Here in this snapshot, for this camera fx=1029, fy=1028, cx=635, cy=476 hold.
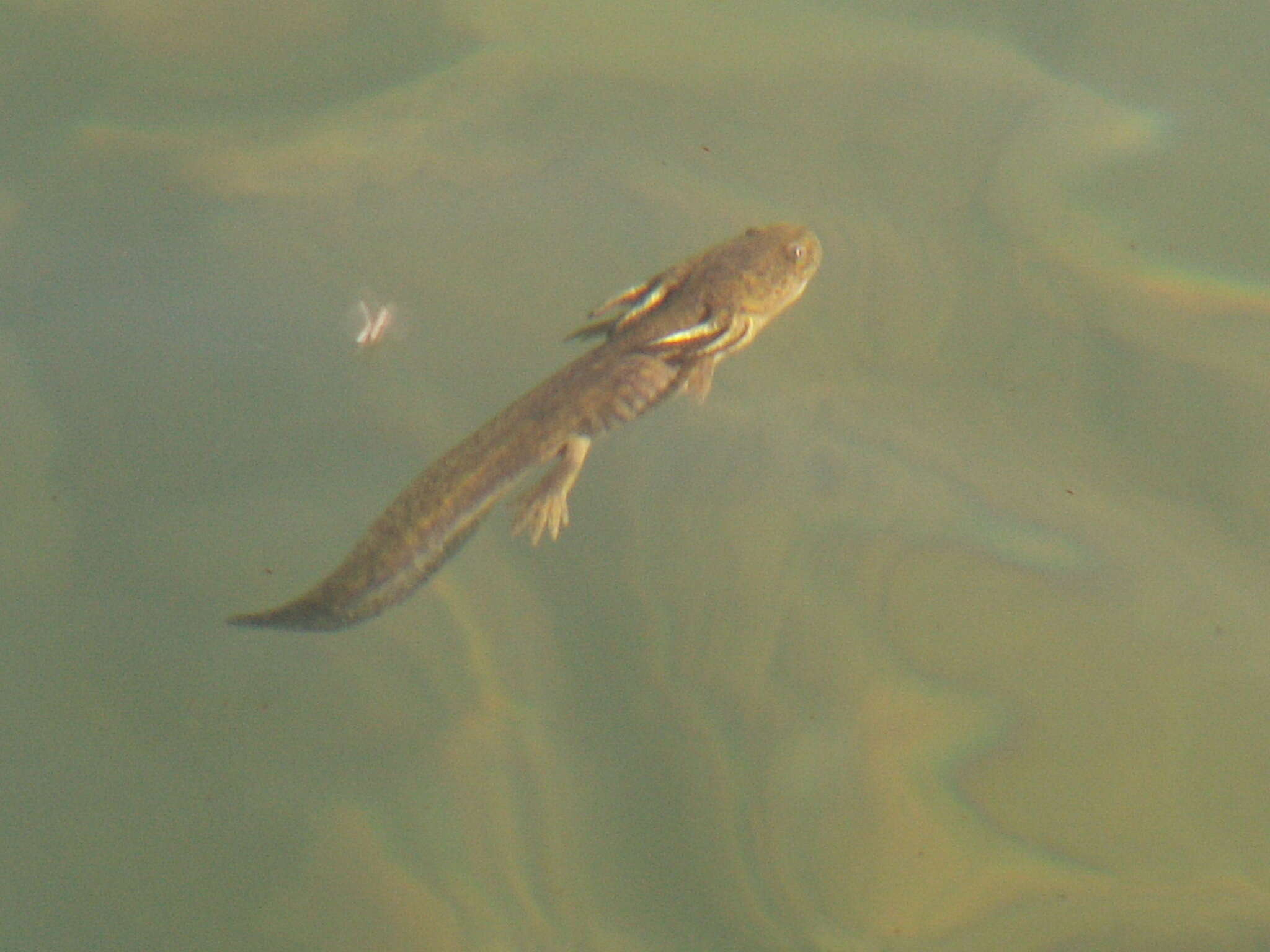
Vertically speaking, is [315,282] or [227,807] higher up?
[315,282]

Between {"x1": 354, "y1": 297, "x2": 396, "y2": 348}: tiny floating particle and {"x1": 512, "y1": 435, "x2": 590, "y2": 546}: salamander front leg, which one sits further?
{"x1": 354, "y1": 297, "x2": 396, "y2": 348}: tiny floating particle

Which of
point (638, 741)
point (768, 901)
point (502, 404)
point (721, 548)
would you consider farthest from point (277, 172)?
point (768, 901)

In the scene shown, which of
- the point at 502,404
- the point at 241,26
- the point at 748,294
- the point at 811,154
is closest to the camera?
the point at 748,294

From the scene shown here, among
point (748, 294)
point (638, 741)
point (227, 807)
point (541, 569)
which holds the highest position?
point (748, 294)

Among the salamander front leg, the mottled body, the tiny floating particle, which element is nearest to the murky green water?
the tiny floating particle

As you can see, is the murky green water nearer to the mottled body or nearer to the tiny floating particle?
the tiny floating particle

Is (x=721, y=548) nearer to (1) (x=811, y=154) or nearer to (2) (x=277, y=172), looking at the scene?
(1) (x=811, y=154)

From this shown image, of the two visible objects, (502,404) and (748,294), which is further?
(502,404)
